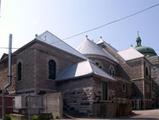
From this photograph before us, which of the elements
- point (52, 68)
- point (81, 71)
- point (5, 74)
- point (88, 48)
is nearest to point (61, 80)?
point (52, 68)

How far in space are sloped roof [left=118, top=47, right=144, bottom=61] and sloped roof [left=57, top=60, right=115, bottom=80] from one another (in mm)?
16536

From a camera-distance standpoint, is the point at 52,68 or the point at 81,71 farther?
the point at 52,68

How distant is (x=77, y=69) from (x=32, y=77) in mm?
4513

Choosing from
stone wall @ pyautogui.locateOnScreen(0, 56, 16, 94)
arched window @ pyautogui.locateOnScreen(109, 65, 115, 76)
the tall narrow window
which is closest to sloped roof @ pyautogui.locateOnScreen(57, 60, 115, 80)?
the tall narrow window

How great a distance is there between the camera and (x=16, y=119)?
20.8 meters

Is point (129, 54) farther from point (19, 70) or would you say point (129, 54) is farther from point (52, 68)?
point (19, 70)

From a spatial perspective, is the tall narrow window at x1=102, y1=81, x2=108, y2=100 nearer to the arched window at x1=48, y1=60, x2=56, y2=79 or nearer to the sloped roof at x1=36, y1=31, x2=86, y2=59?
the arched window at x1=48, y1=60, x2=56, y2=79

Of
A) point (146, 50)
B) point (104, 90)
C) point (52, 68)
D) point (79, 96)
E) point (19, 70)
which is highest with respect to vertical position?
point (146, 50)

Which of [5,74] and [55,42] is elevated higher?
[55,42]

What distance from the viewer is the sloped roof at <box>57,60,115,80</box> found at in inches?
1079

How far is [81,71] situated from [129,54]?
20515 mm

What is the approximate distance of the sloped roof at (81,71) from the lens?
1079 inches

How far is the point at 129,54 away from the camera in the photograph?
47.2 m

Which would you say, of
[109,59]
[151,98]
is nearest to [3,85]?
[109,59]
